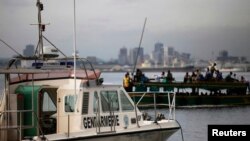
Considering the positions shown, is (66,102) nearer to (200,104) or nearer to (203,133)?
(203,133)

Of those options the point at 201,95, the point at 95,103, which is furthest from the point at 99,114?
the point at 201,95

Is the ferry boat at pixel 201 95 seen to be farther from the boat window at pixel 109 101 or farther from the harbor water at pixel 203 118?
the boat window at pixel 109 101

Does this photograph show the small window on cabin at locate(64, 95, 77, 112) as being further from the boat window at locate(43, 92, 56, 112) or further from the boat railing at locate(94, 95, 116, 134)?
the boat window at locate(43, 92, 56, 112)

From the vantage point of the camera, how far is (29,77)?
16125 mm

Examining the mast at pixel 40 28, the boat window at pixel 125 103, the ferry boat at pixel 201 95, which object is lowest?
the ferry boat at pixel 201 95

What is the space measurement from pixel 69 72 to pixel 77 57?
2.60ft

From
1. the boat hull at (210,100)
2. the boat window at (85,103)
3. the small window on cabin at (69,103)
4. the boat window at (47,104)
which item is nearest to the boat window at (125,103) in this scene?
the boat window at (85,103)

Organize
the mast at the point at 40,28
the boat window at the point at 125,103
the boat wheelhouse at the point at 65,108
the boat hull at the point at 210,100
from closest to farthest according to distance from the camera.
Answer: the boat wheelhouse at the point at 65,108
the mast at the point at 40,28
the boat window at the point at 125,103
the boat hull at the point at 210,100

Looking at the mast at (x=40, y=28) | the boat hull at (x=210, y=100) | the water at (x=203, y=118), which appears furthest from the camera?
the boat hull at (x=210, y=100)

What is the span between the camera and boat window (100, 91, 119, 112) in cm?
1598

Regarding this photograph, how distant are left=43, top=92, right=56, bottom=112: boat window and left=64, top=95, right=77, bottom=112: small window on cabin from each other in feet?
2.91

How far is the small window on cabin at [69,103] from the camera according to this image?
612 inches

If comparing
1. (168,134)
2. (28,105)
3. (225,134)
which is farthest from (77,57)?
(225,134)

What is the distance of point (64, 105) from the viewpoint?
1562 centimetres
